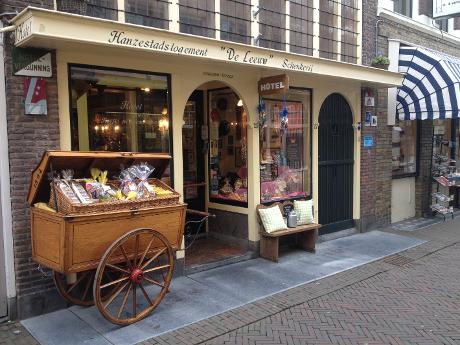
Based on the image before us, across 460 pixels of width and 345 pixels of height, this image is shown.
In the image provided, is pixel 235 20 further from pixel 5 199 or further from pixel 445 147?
pixel 445 147

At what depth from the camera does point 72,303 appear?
510 centimetres

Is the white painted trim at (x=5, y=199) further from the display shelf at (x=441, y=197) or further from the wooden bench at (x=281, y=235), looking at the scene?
the display shelf at (x=441, y=197)

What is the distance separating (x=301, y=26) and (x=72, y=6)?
433 centimetres

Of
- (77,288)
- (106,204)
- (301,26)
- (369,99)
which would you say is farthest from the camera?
(369,99)

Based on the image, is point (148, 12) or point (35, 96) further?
point (148, 12)

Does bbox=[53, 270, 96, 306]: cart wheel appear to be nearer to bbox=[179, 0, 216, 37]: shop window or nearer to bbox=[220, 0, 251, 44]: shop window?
bbox=[179, 0, 216, 37]: shop window

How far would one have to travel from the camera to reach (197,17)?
6500 millimetres

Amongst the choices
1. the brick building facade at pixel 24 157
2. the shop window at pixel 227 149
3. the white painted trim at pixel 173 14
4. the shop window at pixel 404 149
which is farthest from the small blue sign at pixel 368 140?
the brick building facade at pixel 24 157

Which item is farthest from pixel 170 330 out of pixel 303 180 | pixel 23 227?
pixel 303 180

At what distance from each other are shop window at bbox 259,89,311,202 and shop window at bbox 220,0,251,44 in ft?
3.86

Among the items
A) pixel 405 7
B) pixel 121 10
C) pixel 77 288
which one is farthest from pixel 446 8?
pixel 77 288

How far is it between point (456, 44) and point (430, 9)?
5.60 ft

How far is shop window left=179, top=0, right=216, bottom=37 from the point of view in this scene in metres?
6.35

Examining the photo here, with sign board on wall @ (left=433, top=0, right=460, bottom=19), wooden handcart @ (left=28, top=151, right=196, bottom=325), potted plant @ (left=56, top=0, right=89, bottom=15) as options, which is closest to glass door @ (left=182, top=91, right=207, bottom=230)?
wooden handcart @ (left=28, top=151, right=196, bottom=325)
